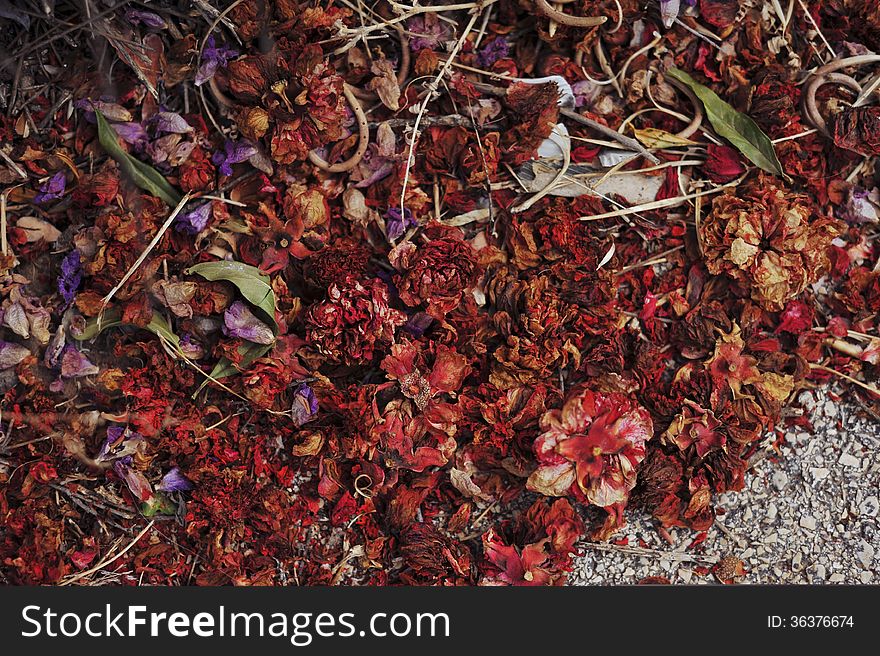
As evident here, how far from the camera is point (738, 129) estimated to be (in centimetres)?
140

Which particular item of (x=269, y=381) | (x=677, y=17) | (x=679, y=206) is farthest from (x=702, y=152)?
(x=269, y=381)

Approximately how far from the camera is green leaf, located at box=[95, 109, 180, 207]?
4.43 ft

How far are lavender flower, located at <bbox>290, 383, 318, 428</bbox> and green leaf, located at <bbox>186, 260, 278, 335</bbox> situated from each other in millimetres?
104

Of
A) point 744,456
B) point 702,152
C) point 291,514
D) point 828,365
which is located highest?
point 702,152

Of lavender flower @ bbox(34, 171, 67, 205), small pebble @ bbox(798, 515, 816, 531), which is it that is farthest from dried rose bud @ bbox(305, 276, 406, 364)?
small pebble @ bbox(798, 515, 816, 531)

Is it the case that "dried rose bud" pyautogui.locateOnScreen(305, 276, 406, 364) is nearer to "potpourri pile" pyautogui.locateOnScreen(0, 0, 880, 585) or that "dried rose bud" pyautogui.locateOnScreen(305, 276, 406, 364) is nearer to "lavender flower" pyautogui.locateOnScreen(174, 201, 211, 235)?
"potpourri pile" pyautogui.locateOnScreen(0, 0, 880, 585)

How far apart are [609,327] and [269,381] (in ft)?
1.84

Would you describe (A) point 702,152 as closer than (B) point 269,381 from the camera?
No

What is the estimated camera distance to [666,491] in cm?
134

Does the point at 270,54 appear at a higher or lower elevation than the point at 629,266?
higher

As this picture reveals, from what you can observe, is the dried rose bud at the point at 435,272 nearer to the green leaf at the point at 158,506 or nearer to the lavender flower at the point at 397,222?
the lavender flower at the point at 397,222

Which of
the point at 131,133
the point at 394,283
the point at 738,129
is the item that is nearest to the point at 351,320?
Result: the point at 394,283

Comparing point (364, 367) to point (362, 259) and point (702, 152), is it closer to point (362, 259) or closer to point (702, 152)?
point (362, 259)

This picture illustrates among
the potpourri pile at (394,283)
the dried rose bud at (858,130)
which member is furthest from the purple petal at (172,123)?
the dried rose bud at (858,130)
